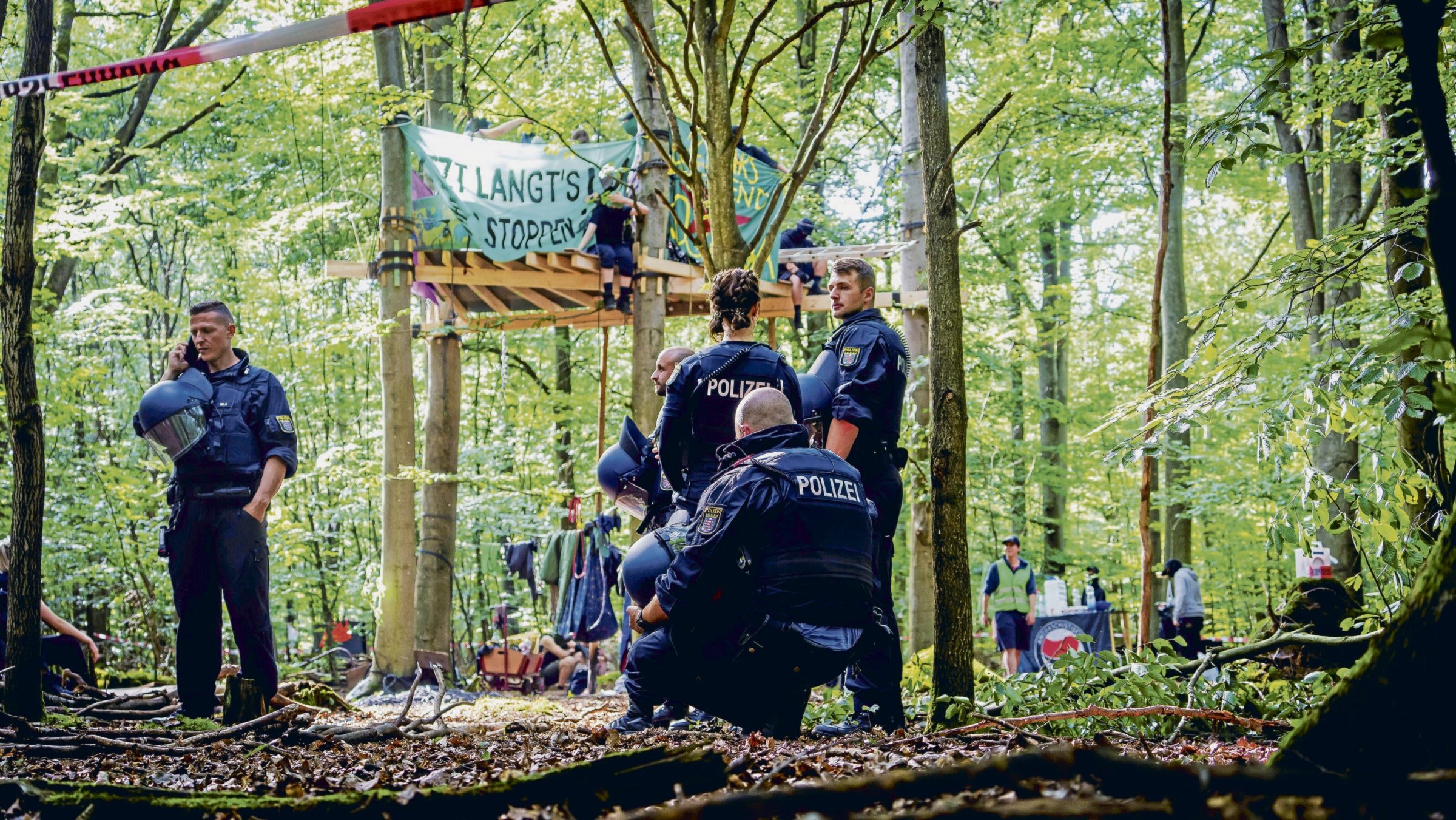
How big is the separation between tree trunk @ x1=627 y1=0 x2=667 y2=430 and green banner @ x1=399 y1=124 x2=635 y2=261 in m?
0.31

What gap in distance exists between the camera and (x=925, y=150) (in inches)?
197

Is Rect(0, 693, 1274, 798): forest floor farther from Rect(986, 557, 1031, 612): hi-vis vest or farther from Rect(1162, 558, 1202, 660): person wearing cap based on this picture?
Rect(1162, 558, 1202, 660): person wearing cap

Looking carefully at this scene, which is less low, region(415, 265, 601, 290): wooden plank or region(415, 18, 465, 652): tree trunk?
region(415, 265, 601, 290): wooden plank

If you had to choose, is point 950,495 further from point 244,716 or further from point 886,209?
point 886,209

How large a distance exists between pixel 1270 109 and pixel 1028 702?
265 cm

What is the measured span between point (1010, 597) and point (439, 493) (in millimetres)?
7336

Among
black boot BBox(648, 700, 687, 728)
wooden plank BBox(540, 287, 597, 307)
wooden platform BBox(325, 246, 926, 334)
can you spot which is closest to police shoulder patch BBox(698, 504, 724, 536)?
black boot BBox(648, 700, 687, 728)

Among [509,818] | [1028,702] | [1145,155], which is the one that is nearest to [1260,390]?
[1028,702]

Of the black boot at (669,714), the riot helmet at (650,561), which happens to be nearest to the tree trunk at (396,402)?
the riot helmet at (650,561)

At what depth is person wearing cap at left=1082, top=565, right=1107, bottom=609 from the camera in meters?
17.6

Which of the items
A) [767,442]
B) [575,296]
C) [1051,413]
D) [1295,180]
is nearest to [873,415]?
→ [767,442]

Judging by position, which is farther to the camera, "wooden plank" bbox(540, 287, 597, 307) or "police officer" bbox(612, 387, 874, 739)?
"wooden plank" bbox(540, 287, 597, 307)

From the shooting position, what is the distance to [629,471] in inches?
243

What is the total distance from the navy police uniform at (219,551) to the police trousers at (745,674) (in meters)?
2.28
